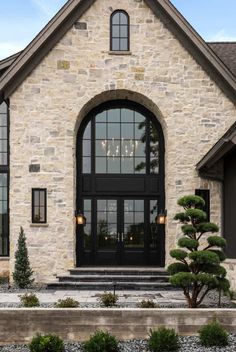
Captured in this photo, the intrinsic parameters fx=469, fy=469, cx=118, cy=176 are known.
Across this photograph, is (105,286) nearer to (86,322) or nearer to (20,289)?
(20,289)

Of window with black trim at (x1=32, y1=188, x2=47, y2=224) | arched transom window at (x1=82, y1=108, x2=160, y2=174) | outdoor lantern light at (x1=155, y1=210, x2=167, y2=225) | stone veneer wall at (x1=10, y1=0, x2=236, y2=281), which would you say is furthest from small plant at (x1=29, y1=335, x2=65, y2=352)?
arched transom window at (x1=82, y1=108, x2=160, y2=174)

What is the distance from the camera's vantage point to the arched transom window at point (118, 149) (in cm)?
1705

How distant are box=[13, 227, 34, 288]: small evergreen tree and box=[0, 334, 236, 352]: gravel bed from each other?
5.12 metres

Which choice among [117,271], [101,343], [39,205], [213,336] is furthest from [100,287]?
[213,336]

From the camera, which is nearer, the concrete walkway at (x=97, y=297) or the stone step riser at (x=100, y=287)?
the concrete walkway at (x=97, y=297)

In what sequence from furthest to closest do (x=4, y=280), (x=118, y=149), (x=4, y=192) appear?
(x=118, y=149)
(x=4, y=192)
(x=4, y=280)

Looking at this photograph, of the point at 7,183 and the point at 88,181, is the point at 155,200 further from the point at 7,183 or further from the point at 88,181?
the point at 7,183

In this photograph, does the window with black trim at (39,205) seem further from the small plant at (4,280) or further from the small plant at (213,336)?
the small plant at (213,336)

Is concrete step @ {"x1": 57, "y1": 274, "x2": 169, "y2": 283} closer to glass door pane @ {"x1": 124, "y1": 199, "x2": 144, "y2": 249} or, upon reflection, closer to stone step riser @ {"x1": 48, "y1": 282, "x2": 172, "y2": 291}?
stone step riser @ {"x1": 48, "y1": 282, "x2": 172, "y2": 291}

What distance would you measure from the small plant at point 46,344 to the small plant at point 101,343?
56 cm

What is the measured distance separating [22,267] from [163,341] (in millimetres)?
6974

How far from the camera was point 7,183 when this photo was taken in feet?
55.6

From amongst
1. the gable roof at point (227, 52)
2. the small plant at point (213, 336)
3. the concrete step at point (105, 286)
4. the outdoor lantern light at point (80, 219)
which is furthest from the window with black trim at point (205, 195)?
the small plant at point (213, 336)

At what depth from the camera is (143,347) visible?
1012cm
